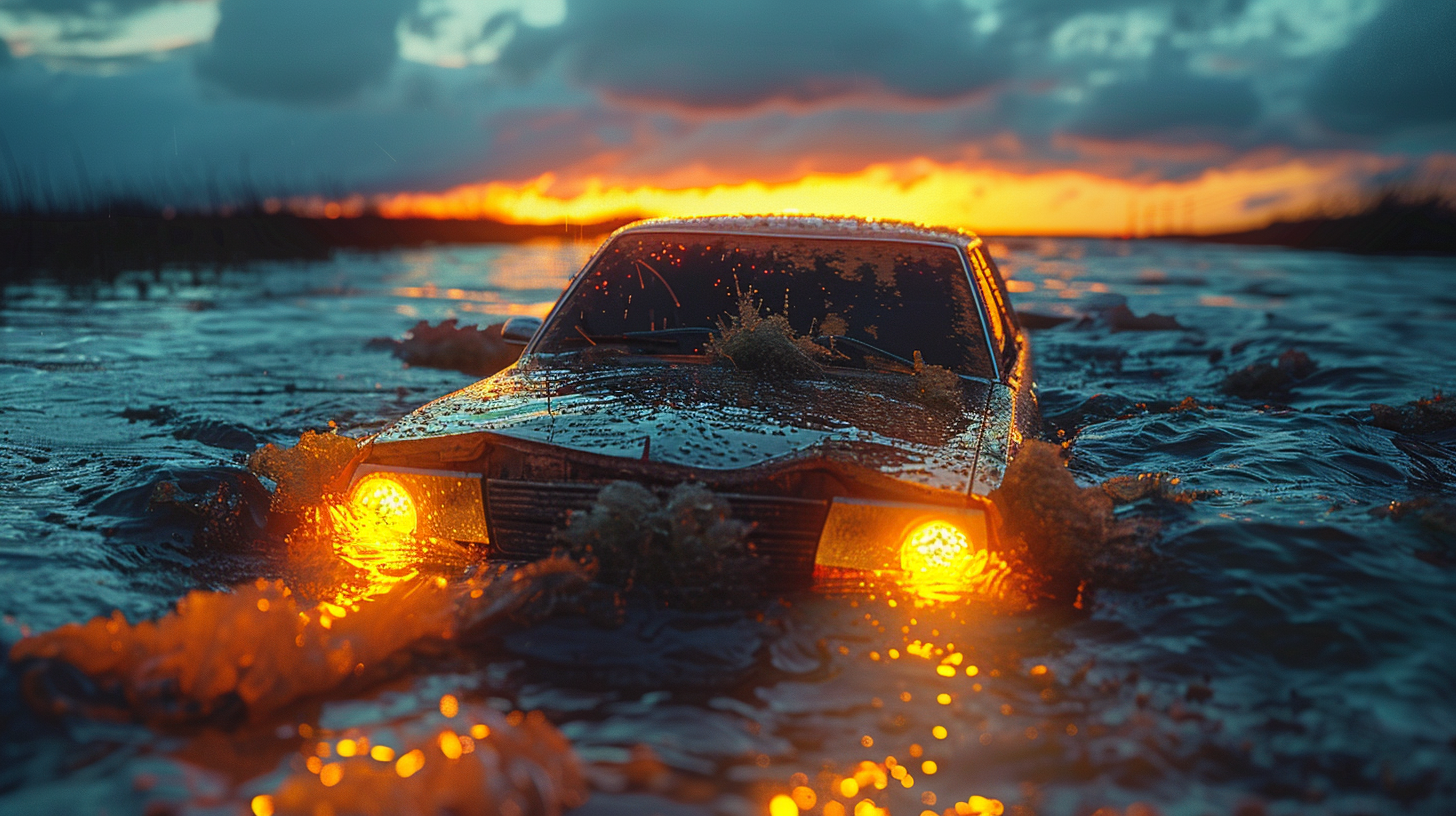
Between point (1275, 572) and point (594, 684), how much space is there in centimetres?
223

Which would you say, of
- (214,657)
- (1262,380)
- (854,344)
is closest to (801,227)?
(854,344)

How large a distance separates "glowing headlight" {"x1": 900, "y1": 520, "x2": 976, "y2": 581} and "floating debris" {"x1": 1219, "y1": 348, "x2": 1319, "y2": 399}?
7.20m

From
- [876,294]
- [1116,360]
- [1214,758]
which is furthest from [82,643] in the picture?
[1116,360]

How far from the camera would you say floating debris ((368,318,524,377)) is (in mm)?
9812

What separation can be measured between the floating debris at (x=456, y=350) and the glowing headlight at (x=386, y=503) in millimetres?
6657

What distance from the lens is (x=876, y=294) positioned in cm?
433

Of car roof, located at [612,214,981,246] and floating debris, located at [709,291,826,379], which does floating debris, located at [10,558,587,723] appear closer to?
floating debris, located at [709,291,826,379]

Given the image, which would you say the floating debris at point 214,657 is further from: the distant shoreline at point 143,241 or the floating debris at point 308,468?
the distant shoreline at point 143,241

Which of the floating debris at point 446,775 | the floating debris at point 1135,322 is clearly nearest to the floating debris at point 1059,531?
the floating debris at point 446,775

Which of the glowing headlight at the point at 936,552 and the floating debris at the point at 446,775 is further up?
the glowing headlight at the point at 936,552

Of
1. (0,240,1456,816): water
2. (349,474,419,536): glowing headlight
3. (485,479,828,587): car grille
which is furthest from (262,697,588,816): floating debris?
(349,474,419,536): glowing headlight

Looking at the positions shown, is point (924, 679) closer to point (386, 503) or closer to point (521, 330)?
point (386, 503)

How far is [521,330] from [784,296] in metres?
1.29

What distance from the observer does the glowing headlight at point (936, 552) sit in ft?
8.61
